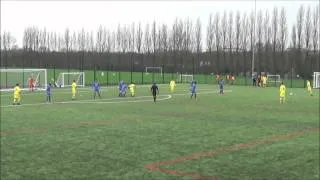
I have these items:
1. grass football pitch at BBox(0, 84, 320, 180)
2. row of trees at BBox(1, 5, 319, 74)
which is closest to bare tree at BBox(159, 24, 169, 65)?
row of trees at BBox(1, 5, 319, 74)

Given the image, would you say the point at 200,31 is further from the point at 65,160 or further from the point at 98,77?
the point at 65,160

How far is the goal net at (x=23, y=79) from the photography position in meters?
56.4

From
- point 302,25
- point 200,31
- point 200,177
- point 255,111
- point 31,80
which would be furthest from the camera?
point 200,31

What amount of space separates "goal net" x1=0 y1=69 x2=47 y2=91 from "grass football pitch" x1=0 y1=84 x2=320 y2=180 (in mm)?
32394

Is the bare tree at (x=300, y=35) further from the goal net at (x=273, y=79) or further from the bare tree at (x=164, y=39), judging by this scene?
the bare tree at (x=164, y=39)

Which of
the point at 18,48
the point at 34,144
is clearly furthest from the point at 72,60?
the point at 34,144

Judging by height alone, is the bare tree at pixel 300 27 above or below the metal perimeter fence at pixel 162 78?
above

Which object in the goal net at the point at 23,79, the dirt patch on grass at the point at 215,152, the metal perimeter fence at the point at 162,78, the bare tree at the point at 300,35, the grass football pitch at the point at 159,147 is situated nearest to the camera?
the dirt patch on grass at the point at 215,152

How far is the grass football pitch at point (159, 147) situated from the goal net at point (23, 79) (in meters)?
32.4

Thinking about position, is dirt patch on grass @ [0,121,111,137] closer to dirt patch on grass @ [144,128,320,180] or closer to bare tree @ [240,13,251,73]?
dirt patch on grass @ [144,128,320,180]

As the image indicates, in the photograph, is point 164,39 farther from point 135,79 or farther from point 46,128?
point 46,128

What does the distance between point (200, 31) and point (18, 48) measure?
4306cm

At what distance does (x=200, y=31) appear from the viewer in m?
101

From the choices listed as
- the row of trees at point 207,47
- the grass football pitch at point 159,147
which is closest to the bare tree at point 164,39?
the row of trees at point 207,47
